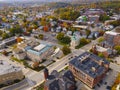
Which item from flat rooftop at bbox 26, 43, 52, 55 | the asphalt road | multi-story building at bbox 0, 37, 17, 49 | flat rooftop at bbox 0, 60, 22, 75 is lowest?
the asphalt road

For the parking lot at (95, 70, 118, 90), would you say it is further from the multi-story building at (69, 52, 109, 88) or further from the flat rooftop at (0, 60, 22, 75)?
the flat rooftop at (0, 60, 22, 75)

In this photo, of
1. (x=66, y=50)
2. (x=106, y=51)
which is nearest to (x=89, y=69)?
(x=106, y=51)

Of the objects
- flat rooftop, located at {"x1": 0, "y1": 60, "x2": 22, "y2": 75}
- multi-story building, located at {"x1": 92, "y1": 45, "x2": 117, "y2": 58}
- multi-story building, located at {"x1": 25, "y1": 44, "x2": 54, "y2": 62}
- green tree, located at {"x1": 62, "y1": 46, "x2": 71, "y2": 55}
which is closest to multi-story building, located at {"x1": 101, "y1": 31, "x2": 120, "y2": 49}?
multi-story building, located at {"x1": 92, "y1": 45, "x2": 117, "y2": 58}

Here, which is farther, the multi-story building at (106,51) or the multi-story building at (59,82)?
the multi-story building at (106,51)

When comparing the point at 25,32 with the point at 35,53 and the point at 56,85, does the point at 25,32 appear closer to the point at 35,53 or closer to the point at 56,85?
the point at 35,53

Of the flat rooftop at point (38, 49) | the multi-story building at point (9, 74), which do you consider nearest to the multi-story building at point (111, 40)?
the flat rooftop at point (38, 49)

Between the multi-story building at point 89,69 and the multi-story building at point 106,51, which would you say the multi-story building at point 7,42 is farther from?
the multi-story building at point 106,51

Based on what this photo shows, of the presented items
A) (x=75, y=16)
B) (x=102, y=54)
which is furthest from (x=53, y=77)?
(x=75, y=16)
